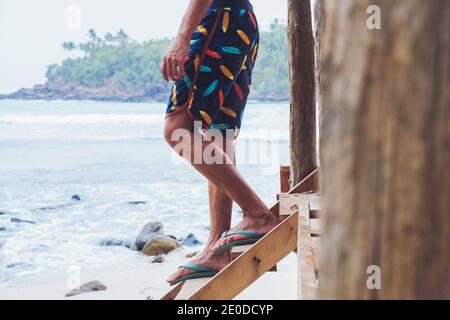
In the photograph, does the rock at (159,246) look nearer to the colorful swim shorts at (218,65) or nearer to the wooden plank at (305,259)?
the wooden plank at (305,259)

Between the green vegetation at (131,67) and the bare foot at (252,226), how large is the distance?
68.2ft

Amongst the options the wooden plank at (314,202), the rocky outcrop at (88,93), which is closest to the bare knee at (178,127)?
the wooden plank at (314,202)

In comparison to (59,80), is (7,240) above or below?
below

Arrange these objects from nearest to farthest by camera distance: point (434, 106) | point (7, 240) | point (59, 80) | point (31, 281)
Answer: point (434, 106) < point (31, 281) < point (7, 240) < point (59, 80)

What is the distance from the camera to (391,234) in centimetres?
62

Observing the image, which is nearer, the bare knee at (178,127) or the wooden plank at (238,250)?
the bare knee at (178,127)

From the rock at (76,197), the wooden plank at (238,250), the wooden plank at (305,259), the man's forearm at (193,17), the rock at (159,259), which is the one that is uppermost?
the man's forearm at (193,17)

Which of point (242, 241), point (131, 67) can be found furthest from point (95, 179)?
point (242, 241)

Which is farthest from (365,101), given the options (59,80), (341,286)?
(59,80)

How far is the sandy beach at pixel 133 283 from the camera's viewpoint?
580 centimetres

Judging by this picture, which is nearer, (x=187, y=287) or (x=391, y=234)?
(x=391, y=234)

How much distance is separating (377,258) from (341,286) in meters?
0.05

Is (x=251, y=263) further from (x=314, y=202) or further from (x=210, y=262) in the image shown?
(x=314, y=202)

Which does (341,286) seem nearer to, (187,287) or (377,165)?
(377,165)
